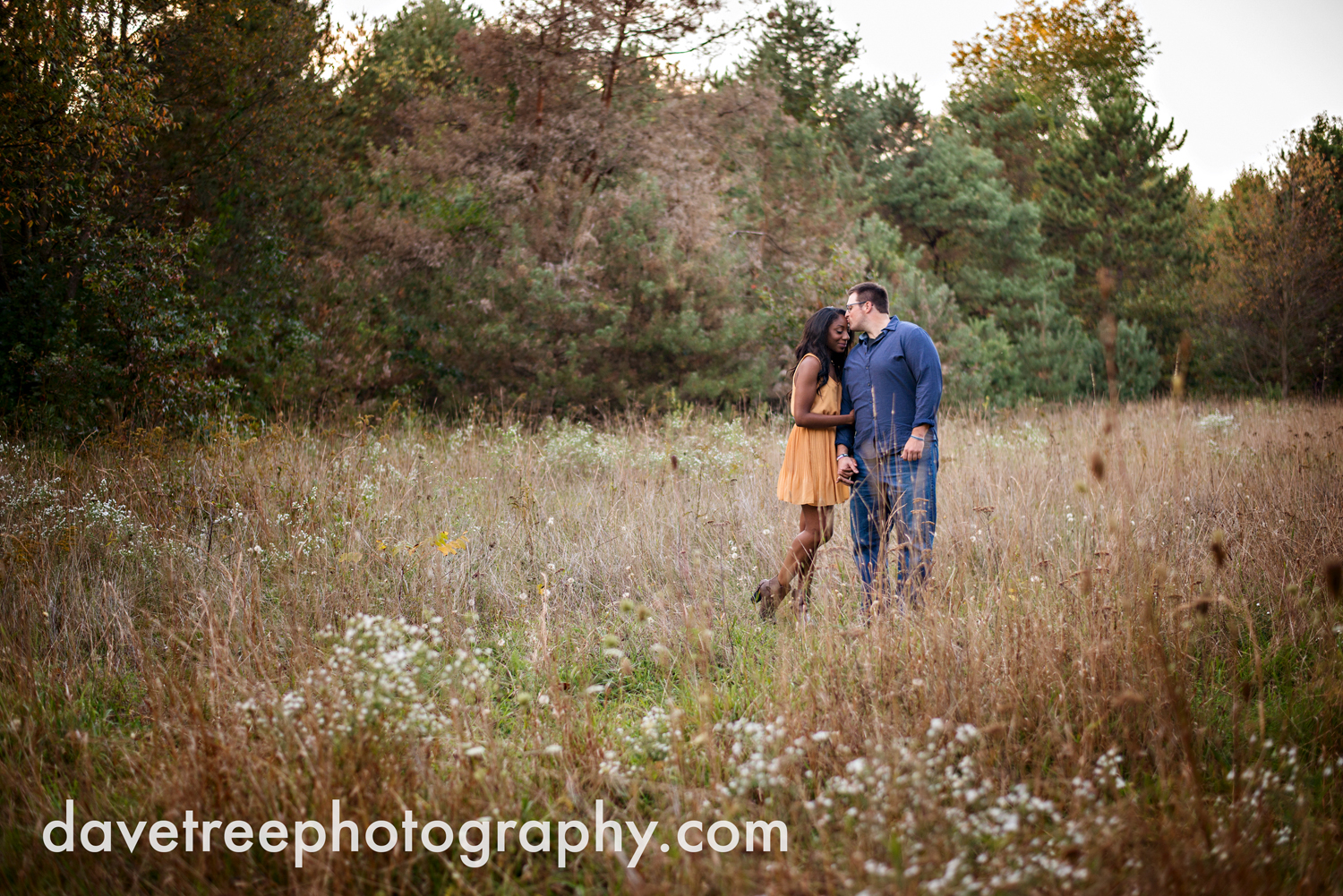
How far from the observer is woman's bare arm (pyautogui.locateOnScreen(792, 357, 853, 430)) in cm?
419

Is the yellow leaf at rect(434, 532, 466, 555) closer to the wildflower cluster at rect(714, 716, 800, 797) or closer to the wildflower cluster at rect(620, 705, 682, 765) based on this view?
the wildflower cluster at rect(620, 705, 682, 765)

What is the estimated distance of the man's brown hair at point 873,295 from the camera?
13.8ft

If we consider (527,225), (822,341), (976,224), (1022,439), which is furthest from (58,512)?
(976,224)

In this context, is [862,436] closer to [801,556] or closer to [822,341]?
[822,341]

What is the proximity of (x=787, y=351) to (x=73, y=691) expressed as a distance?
11.6m

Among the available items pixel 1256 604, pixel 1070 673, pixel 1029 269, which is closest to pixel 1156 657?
pixel 1070 673

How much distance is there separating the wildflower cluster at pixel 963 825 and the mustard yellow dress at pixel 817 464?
1.89 meters

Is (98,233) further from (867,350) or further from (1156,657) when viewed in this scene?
(1156,657)

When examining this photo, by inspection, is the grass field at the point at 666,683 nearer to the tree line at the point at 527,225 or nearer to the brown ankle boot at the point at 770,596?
the brown ankle boot at the point at 770,596

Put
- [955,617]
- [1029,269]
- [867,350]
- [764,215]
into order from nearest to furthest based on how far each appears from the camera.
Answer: [955,617] < [867,350] < [764,215] < [1029,269]

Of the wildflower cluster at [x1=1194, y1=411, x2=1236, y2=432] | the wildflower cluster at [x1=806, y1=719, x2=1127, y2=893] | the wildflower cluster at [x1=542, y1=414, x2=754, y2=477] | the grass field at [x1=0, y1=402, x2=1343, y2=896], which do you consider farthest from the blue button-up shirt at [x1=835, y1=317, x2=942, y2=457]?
the wildflower cluster at [x1=1194, y1=411, x2=1236, y2=432]

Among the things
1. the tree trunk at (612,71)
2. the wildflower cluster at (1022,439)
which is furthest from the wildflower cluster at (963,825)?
the tree trunk at (612,71)

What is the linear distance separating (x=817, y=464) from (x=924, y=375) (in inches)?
29.6

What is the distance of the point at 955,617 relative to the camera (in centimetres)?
327
